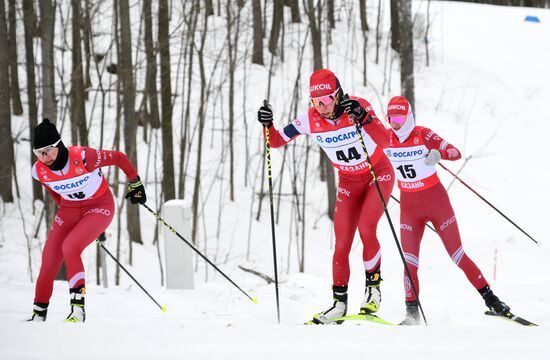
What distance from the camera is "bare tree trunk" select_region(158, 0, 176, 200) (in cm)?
1051

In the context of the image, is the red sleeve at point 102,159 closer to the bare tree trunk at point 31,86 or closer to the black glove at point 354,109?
the black glove at point 354,109

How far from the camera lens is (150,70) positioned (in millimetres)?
11641

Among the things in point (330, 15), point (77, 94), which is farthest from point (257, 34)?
point (77, 94)

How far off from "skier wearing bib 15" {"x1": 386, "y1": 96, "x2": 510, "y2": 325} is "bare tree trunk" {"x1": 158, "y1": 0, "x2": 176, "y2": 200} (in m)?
5.67

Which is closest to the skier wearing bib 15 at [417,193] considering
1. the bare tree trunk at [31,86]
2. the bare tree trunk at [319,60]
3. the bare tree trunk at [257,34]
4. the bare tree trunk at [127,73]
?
the bare tree trunk at [319,60]

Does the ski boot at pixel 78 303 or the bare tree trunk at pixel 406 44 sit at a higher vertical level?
the bare tree trunk at pixel 406 44

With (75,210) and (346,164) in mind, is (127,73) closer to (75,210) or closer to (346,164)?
(75,210)

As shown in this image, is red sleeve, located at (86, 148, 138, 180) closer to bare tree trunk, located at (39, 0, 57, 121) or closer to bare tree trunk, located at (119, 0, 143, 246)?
bare tree trunk, located at (39, 0, 57, 121)

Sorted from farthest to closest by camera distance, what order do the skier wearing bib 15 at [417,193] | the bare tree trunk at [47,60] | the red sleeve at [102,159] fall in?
the bare tree trunk at [47,60] → the red sleeve at [102,159] → the skier wearing bib 15 at [417,193]

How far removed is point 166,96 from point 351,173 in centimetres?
560

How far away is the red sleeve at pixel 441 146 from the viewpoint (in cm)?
546

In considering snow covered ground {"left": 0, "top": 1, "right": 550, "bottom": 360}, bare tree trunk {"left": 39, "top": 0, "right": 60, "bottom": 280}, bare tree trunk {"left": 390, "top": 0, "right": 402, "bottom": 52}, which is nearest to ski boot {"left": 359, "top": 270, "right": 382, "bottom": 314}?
snow covered ground {"left": 0, "top": 1, "right": 550, "bottom": 360}

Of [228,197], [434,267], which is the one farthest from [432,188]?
[228,197]

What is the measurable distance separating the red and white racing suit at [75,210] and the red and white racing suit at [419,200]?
2.29 m
